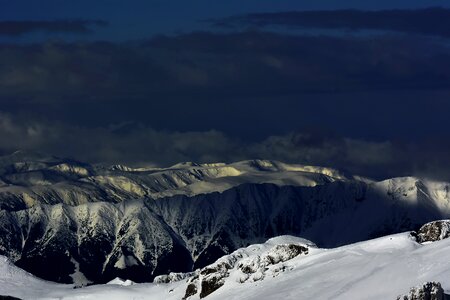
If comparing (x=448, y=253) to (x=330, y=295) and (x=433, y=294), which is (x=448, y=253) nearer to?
(x=330, y=295)

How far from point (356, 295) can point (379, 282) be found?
3949 millimetres

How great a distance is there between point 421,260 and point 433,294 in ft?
133

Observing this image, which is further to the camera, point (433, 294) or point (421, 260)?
point (421, 260)

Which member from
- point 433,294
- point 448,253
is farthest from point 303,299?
point 433,294

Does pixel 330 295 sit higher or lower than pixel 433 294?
lower

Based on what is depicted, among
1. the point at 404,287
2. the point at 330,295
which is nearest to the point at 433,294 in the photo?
the point at 404,287

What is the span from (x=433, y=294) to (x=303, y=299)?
43.1 meters

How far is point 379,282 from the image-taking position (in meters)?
191

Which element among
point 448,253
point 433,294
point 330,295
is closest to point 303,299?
point 330,295

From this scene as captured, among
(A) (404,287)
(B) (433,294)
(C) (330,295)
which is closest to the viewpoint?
(B) (433,294)

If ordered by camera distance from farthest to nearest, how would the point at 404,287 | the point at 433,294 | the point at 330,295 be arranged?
the point at 330,295, the point at 404,287, the point at 433,294

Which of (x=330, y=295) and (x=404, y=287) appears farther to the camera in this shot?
(x=330, y=295)

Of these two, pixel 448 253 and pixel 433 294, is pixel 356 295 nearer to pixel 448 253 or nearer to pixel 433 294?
pixel 448 253

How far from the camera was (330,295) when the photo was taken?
195 meters
